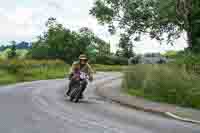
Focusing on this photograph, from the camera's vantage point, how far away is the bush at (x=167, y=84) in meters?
16.2

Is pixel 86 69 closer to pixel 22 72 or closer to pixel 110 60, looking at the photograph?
pixel 22 72

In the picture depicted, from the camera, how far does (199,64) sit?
789 inches

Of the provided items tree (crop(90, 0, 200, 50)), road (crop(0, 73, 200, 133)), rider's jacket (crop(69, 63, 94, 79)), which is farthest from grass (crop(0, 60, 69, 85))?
road (crop(0, 73, 200, 133))

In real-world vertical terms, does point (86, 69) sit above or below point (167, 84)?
above

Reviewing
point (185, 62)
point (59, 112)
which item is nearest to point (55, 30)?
point (185, 62)

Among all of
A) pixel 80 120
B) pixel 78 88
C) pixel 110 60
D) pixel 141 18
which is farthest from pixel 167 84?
pixel 110 60

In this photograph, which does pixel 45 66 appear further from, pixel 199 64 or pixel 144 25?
pixel 199 64

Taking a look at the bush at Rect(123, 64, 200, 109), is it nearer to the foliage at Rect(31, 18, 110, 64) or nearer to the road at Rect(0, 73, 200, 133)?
the road at Rect(0, 73, 200, 133)

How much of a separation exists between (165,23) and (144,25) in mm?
2129

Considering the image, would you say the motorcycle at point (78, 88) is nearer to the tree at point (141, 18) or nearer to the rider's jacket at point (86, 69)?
the rider's jacket at point (86, 69)

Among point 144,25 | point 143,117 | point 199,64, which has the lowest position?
point 143,117

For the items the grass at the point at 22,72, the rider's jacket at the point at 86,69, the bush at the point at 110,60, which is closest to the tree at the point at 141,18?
the grass at the point at 22,72

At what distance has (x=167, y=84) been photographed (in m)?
18.3

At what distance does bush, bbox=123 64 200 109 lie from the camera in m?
16.2
